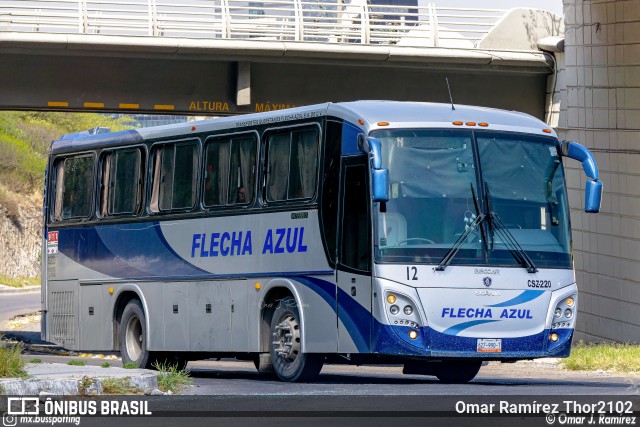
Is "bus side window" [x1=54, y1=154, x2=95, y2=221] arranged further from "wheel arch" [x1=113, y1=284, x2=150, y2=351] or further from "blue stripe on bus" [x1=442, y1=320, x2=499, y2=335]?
"blue stripe on bus" [x1=442, y1=320, x2=499, y2=335]

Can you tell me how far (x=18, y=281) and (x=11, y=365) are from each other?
47517 mm

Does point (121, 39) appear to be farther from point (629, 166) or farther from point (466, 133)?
point (466, 133)

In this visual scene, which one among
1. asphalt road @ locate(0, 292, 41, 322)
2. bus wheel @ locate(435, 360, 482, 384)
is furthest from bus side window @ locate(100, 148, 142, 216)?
asphalt road @ locate(0, 292, 41, 322)

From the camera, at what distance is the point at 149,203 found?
1950 centimetres

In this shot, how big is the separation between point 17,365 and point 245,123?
556 cm

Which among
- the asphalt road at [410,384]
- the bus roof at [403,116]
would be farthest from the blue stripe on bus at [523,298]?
the bus roof at [403,116]

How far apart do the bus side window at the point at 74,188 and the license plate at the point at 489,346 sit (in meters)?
8.33

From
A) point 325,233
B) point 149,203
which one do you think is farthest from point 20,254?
point 325,233

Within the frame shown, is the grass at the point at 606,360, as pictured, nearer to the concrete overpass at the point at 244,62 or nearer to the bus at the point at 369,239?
the bus at the point at 369,239

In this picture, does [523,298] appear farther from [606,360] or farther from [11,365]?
[606,360]

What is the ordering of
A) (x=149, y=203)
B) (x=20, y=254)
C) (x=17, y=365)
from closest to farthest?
(x=17, y=365) → (x=149, y=203) → (x=20, y=254)

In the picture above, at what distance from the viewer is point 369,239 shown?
14898mm

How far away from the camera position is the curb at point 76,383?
12145 mm

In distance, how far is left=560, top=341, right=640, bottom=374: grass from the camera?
20.1 m
